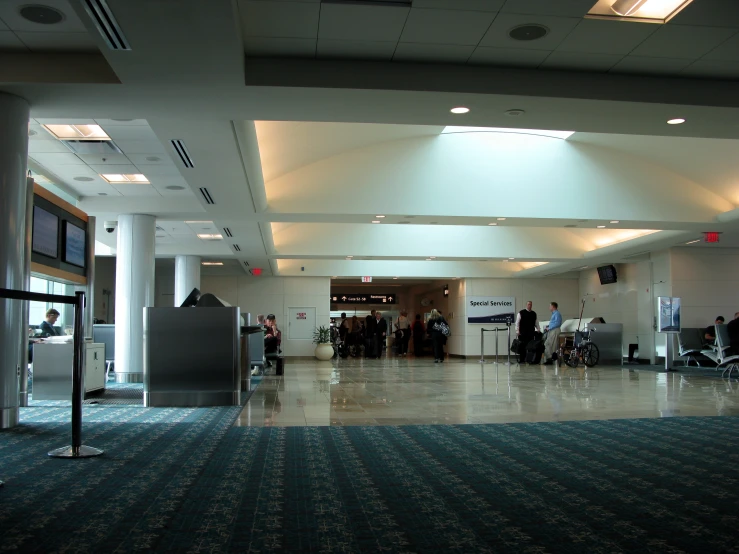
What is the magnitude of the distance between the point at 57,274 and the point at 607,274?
19000 millimetres

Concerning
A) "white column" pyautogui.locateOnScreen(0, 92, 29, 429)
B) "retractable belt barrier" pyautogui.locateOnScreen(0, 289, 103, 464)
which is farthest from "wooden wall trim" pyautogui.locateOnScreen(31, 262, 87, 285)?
"retractable belt barrier" pyautogui.locateOnScreen(0, 289, 103, 464)

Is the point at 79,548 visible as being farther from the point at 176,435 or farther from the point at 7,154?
the point at 7,154

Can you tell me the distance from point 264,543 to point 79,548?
76 centimetres

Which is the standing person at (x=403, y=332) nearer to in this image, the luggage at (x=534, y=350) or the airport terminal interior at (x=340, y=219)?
the luggage at (x=534, y=350)

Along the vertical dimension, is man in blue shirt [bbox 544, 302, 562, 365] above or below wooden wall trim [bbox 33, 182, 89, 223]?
below

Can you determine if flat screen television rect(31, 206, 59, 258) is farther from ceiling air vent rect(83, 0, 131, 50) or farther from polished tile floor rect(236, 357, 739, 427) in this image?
ceiling air vent rect(83, 0, 131, 50)

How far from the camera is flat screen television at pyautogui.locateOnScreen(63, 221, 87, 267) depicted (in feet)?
30.0

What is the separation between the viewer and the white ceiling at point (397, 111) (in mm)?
5520

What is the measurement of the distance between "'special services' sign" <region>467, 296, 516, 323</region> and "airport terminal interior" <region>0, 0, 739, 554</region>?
10.6 meters

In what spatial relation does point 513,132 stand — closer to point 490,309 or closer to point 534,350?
point 534,350

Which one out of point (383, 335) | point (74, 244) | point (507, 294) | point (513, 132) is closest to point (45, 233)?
point (74, 244)

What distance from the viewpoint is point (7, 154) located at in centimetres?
630

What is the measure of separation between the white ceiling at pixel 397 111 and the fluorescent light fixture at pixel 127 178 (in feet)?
0.86

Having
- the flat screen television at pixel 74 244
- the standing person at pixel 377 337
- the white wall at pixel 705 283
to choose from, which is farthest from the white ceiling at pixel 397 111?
the standing person at pixel 377 337
